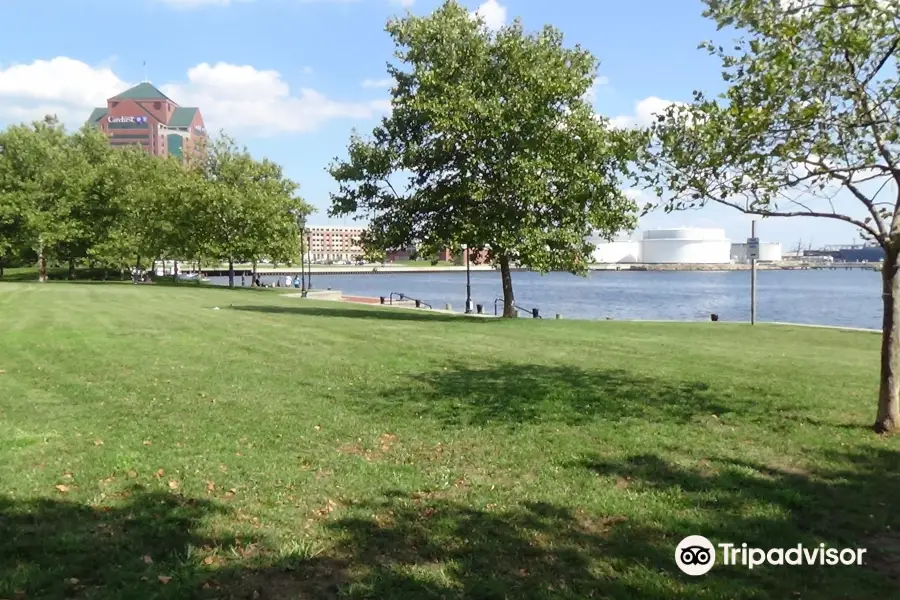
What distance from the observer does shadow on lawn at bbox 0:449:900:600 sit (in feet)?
13.3

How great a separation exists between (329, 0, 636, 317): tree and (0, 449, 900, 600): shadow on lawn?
18.5m

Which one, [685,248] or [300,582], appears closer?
[300,582]

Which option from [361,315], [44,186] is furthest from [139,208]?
[361,315]

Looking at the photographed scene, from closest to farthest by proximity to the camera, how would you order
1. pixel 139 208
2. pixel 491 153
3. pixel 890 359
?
pixel 890 359
pixel 491 153
pixel 139 208

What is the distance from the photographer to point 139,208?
5500cm

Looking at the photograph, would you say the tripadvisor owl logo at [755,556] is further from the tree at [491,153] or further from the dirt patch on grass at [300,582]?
the tree at [491,153]

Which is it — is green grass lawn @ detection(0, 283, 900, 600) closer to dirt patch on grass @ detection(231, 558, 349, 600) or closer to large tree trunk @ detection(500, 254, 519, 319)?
dirt patch on grass @ detection(231, 558, 349, 600)

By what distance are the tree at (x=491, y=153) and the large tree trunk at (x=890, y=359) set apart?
16.1 metres

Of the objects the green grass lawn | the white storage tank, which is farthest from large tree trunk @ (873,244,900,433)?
the white storage tank

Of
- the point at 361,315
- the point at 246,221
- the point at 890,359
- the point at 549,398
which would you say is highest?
the point at 246,221

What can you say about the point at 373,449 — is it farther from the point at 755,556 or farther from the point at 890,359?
the point at 890,359

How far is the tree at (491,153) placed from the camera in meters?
23.9

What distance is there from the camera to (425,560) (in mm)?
4410

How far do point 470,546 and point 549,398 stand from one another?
15.6ft
